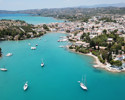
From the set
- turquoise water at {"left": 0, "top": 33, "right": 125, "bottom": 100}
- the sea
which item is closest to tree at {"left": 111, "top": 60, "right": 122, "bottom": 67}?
the sea

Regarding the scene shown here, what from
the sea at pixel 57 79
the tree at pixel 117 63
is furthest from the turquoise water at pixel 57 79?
the tree at pixel 117 63

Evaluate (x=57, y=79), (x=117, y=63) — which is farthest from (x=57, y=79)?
(x=117, y=63)

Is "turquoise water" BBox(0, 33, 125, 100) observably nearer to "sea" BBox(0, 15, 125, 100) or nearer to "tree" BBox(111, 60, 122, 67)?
"sea" BBox(0, 15, 125, 100)

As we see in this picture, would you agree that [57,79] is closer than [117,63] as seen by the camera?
Yes

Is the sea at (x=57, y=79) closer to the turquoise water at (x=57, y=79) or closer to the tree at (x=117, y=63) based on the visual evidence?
the turquoise water at (x=57, y=79)

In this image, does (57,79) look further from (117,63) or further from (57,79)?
(117,63)

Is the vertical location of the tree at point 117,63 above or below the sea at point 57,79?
above

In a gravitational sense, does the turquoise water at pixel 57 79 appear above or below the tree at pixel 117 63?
below

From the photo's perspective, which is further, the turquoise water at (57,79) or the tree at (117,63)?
the tree at (117,63)
